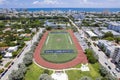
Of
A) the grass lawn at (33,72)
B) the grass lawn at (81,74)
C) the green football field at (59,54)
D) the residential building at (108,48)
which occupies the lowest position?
the grass lawn at (81,74)

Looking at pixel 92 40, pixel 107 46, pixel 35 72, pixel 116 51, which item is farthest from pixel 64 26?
pixel 35 72

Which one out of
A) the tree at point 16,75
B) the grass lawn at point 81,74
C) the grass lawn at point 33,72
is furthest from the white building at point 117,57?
the tree at point 16,75

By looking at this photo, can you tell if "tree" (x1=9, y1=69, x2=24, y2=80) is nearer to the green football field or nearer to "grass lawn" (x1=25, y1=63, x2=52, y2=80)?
"grass lawn" (x1=25, y1=63, x2=52, y2=80)

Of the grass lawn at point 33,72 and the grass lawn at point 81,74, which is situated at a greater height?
the grass lawn at point 33,72

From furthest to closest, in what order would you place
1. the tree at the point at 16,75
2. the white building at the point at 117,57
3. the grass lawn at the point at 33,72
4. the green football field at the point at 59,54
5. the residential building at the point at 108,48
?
the residential building at the point at 108,48 < the green football field at the point at 59,54 < the white building at the point at 117,57 < the grass lawn at the point at 33,72 < the tree at the point at 16,75

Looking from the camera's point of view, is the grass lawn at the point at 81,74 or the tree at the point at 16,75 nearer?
the tree at the point at 16,75

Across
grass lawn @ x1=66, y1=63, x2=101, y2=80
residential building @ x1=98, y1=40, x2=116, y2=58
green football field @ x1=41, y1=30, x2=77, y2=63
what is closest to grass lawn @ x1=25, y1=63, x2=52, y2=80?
green football field @ x1=41, y1=30, x2=77, y2=63

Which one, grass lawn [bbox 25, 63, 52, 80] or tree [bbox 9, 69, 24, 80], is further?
grass lawn [bbox 25, 63, 52, 80]

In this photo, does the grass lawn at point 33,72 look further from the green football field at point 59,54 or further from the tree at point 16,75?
the green football field at point 59,54
